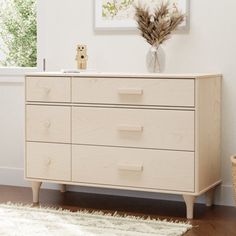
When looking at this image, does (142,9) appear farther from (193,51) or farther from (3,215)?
(3,215)

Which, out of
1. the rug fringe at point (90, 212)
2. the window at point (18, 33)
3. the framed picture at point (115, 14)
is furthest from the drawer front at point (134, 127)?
the window at point (18, 33)

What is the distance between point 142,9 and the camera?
347cm

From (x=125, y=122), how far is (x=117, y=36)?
661 mm

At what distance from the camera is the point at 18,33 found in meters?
4.16

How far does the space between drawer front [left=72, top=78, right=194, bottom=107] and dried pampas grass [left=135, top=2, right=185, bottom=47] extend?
1.20 ft

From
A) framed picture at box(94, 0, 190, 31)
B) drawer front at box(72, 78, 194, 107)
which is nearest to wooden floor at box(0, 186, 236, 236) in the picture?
drawer front at box(72, 78, 194, 107)

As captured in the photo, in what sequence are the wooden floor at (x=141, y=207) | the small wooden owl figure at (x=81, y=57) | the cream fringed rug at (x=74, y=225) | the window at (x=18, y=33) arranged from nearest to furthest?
the cream fringed rug at (x=74, y=225) < the wooden floor at (x=141, y=207) < the small wooden owl figure at (x=81, y=57) < the window at (x=18, y=33)

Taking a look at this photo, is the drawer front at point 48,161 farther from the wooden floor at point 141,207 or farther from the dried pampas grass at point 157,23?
the dried pampas grass at point 157,23

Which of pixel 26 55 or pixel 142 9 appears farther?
Result: pixel 26 55

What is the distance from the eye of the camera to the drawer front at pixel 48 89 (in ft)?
11.0

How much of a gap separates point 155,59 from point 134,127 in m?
0.47

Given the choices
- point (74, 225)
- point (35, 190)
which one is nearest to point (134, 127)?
point (74, 225)

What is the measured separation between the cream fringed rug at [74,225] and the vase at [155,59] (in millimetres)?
843

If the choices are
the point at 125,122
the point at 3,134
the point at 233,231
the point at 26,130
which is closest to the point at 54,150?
the point at 26,130
